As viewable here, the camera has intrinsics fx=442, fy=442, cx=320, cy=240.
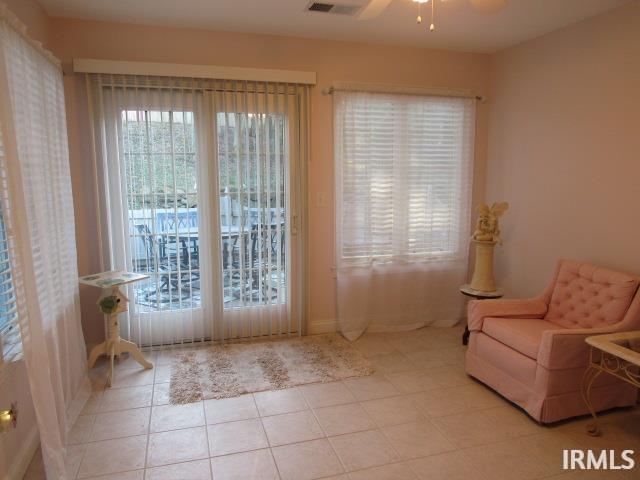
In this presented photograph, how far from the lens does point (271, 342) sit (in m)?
3.86

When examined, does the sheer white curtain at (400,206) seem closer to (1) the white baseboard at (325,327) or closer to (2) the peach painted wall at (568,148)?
(1) the white baseboard at (325,327)

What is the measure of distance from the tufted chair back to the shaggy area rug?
1.44 meters

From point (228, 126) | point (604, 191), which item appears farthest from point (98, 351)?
point (604, 191)

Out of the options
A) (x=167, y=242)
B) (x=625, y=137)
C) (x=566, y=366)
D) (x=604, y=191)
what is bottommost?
(x=566, y=366)

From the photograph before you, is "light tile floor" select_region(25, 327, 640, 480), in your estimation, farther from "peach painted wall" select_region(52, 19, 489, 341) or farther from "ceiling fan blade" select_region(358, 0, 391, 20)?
"ceiling fan blade" select_region(358, 0, 391, 20)

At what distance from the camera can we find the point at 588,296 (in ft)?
9.83

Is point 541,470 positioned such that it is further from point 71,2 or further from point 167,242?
point 71,2

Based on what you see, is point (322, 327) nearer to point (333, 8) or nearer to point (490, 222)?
point (490, 222)

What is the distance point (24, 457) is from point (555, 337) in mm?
2876

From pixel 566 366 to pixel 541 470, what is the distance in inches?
24.5

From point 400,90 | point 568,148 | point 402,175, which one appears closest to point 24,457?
point 402,175

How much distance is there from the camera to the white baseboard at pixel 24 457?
2.08 metres

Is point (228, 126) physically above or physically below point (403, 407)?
above

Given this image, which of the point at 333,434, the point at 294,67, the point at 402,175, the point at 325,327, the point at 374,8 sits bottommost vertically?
the point at 333,434
